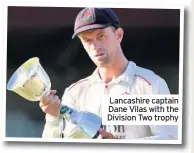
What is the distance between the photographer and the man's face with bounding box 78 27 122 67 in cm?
479

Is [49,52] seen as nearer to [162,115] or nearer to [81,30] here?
[81,30]

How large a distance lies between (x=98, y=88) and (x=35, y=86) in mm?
593

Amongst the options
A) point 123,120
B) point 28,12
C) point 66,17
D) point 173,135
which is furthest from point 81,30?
point 173,135

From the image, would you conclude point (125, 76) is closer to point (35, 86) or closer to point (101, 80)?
point (101, 80)

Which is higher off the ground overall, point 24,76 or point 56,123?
point 24,76

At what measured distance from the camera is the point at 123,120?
188 inches

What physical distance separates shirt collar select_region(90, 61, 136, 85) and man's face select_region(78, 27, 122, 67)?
118 mm

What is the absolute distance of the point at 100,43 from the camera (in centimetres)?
480

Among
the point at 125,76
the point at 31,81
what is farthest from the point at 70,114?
the point at 125,76

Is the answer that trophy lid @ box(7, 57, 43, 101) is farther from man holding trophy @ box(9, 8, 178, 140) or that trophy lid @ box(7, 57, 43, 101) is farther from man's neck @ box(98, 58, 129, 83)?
man's neck @ box(98, 58, 129, 83)

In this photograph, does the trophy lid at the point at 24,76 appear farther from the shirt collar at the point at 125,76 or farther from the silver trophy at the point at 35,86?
the shirt collar at the point at 125,76

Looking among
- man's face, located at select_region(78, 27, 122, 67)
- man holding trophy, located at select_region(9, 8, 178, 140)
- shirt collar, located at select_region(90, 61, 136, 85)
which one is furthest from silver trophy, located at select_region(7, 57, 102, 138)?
man's face, located at select_region(78, 27, 122, 67)

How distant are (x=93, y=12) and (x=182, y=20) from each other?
84 centimetres

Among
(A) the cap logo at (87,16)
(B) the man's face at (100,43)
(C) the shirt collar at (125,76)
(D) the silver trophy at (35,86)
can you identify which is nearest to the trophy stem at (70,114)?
(D) the silver trophy at (35,86)
